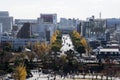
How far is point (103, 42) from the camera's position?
44.6 meters

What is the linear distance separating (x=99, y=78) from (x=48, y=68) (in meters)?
4.08

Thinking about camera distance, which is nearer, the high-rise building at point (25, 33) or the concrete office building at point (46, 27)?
the high-rise building at point (25, 33)

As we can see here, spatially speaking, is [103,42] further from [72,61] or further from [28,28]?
[72,61]

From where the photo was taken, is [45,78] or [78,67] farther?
[78,67]

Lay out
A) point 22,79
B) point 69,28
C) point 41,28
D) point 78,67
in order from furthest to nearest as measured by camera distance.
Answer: point 69,28 < point 41,28 < point 78,67 < point 22,79

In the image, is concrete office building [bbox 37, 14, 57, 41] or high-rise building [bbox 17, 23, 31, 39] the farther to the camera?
concrete office building [bbox 37, 14, 57, 41]

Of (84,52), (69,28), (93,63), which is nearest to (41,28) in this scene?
(69,28)

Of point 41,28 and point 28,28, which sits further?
point 41,28

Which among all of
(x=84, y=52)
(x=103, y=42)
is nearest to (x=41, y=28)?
(x=103, y=42)

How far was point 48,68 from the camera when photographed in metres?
25.2

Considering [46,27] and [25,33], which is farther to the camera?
[46,27]

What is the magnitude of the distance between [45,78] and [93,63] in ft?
17.6

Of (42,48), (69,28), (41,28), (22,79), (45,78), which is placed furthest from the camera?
(69,28)

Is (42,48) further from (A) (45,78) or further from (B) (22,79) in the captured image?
(B) (22,79)
